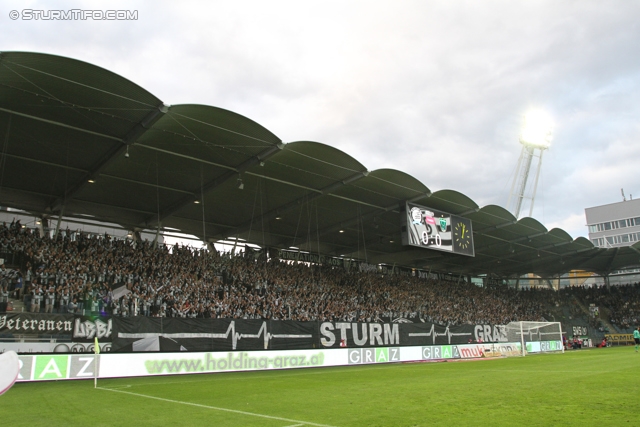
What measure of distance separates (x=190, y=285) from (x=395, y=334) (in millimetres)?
12528

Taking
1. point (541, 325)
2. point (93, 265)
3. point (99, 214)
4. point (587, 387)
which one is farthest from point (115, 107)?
point (541, 325)

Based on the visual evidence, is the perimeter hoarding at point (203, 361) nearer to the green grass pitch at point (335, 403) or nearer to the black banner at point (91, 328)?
the green grass pitch at point (335, 403)

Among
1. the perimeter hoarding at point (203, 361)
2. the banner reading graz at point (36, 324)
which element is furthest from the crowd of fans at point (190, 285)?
the perimeter hoarding at point (203, 361)

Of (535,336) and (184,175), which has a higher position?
(184,175)

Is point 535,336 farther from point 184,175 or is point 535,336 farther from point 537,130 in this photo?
point 537,130

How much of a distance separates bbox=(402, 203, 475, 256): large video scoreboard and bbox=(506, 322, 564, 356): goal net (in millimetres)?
7483

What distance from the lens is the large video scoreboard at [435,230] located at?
31.2 metres

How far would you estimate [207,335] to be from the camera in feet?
69.6

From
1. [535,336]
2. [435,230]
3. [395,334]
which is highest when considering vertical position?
[435,230]

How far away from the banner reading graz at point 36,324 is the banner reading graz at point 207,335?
2.46 m

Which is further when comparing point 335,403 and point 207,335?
point 207,335

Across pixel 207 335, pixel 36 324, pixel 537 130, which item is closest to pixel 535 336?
pixel 207 335

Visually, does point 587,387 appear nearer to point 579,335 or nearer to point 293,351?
point 293,351

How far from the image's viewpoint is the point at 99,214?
33.1 m
